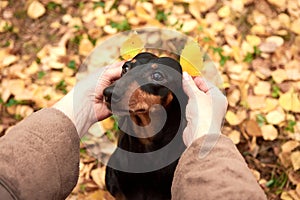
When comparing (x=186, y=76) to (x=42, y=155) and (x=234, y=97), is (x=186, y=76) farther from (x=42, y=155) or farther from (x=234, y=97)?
(x=234, y=97)

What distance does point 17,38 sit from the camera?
3395 mm

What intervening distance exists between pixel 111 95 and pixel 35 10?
1731 mm

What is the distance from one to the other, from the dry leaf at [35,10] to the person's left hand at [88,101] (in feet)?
4.73

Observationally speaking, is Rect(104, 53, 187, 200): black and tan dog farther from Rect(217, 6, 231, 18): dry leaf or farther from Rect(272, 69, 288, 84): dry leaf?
Rect(217, 6, 231, 18): dry leaf

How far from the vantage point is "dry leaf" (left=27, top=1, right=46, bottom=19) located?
3.46 meters

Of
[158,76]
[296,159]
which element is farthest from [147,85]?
[296,159]

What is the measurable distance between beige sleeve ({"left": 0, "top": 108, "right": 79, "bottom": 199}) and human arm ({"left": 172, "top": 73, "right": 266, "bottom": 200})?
367mm

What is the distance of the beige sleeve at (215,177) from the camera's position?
4.49 feet

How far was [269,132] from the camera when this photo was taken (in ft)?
9.45

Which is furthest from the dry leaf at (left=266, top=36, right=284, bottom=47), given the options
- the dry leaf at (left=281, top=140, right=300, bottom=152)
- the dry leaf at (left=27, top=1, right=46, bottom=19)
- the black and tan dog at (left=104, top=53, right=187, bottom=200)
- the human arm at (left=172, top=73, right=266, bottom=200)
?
the human arm at (left=172, top=73, right=266, bottom=200)

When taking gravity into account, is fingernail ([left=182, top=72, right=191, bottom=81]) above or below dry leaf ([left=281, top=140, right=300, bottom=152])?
above

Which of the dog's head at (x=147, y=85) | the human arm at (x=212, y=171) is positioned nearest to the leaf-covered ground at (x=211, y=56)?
Answer: the dog's head at (x=147, y=85)

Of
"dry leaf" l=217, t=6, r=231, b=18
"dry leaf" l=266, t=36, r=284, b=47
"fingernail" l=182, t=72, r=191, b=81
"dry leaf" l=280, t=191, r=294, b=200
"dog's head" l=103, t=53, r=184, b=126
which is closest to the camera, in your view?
"fingernail" l=182, t=72, r=191, b=81

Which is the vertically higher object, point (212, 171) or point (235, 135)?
point (212, 171)
